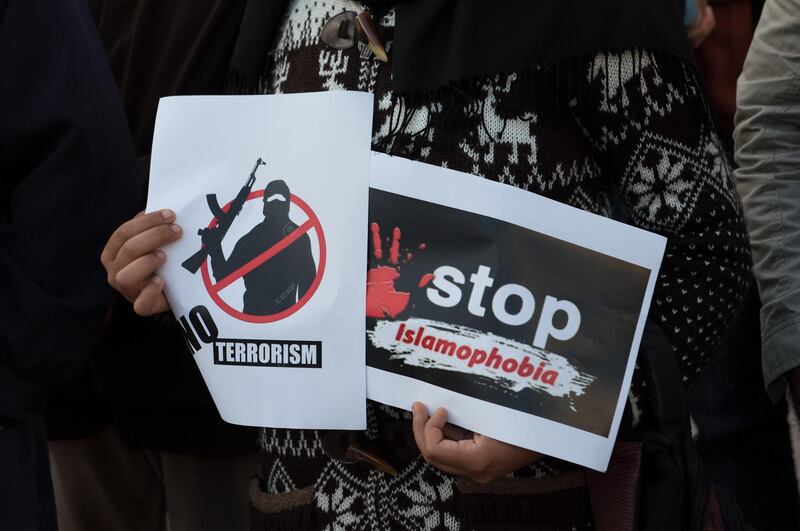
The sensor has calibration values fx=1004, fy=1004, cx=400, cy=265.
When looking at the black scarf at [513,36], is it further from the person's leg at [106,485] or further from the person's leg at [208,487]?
the person's leg at [106,485]

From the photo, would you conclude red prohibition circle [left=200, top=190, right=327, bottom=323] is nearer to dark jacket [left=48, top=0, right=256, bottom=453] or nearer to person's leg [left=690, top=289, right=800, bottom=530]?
dark jacket [left=48, top=0, right=256, bottom=453]

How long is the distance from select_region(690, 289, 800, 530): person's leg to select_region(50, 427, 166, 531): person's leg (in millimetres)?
1311

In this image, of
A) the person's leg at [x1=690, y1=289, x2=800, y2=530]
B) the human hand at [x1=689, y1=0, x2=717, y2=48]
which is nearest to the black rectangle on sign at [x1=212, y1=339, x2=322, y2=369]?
the person's leg at [x1=690, y1=289, x2=800, y2=530]

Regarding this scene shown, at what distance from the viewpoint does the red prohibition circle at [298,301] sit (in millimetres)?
1305

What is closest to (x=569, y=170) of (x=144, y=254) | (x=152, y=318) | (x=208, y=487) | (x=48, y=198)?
(x=144, y=254)

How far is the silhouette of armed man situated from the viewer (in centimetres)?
131

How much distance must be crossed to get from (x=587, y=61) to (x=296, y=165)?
403 millimetres

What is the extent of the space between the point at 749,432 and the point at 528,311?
1.43 m

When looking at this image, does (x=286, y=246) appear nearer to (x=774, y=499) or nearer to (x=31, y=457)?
(x=31, y=457)

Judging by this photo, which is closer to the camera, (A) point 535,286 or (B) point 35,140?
(A) point 535,286

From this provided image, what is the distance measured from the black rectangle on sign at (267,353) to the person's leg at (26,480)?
47 cm

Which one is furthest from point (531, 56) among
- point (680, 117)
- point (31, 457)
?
point (31, 457)

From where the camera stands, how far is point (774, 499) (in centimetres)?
243

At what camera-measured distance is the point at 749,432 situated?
2438mm
